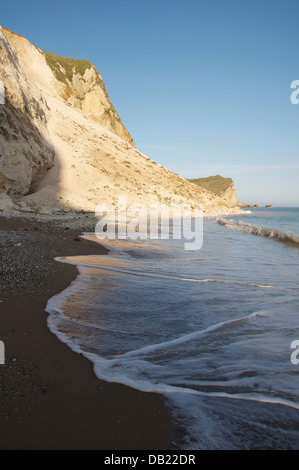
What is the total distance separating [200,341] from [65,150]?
2768 centimetres

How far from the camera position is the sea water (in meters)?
2.34

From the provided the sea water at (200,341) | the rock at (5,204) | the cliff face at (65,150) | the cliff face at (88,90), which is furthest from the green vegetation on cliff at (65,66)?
the sea water at (200,341)

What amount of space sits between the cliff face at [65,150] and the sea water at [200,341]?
1209 cm

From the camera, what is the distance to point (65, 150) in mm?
28703

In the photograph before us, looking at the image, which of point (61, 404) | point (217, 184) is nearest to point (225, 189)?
point (217, 184)

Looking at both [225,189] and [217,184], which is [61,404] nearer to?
[225,189]

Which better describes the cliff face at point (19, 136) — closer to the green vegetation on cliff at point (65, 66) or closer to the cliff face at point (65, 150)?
the cliff face at point (65, 150)

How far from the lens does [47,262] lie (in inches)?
267

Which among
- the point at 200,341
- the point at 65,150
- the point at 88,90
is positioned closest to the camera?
the point at 200,341

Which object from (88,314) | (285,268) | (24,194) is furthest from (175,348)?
(24,194)

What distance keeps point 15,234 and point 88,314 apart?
5714mm

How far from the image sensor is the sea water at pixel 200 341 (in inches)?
92.3

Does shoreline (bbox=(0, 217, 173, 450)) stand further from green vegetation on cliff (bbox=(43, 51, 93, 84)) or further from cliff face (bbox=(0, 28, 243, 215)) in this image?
green vegetation on cliff (bbox=(43, 51, 93, 84))
